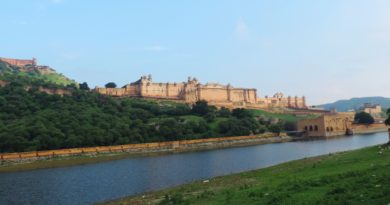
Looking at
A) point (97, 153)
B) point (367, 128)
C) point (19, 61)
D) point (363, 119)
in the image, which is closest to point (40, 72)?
point (19, 61)

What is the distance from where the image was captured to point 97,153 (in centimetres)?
5856

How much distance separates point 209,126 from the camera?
8738 cm

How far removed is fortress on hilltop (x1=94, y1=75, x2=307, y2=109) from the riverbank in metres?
49.2

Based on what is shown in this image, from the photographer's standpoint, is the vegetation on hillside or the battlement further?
the battlement

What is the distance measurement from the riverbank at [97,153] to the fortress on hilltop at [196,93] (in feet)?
161

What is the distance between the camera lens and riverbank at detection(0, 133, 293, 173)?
48.6 meters

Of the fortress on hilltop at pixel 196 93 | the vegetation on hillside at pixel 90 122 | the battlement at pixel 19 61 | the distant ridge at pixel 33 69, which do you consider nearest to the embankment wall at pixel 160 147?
the vegetation on hillside at pixel 90 122

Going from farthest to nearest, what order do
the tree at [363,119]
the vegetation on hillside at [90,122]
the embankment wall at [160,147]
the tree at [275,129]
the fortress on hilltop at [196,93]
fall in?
1. the fortress on hilltop at [196,93]
2. the tree at [363,119]
3. the tree at [275,129]
4. the vegetation on hillside at [90,122]
5. the embankment wall at [160,147]

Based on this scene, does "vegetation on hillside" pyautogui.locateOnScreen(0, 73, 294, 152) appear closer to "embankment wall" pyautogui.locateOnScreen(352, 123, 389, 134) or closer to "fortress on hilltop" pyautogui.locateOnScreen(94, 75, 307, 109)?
"fortress on hilltop" pyautogui.locateOnScreen(94, 75, 307, 109)

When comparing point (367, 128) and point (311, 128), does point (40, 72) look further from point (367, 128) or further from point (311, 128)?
point (367, 128)

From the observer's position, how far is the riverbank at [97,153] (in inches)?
1913

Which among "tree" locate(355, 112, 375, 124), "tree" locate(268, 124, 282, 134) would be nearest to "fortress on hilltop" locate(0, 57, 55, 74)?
"tree" locate(268, 124, 282, 134)

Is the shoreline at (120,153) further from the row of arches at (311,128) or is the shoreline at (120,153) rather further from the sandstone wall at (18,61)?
the sandstone wall at (18,61)

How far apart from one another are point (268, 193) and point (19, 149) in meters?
46.5
